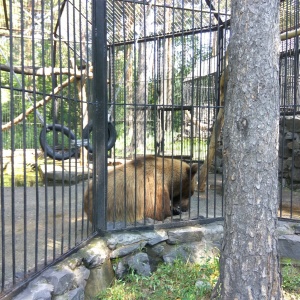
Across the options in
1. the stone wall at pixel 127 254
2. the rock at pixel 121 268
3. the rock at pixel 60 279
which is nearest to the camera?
the rock at pixel 60 279

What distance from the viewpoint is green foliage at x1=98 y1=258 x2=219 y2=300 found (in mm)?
4027

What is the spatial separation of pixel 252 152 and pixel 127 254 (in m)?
2.19

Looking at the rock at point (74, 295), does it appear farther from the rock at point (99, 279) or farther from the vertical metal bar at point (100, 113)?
the vertical metal bar at point (100, 113)

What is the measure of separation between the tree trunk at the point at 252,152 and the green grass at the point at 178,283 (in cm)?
78

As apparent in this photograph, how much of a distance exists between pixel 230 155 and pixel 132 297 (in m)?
1.91

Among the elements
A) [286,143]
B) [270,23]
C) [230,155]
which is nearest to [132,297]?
[230,155]

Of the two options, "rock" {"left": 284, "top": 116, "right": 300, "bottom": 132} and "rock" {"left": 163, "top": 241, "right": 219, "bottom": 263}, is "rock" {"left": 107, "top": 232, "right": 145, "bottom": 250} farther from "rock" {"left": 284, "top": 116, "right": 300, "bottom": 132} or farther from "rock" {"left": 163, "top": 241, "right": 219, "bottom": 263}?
"rock" {"left": 284, "top": 116, "right": 300, "bottom": 132}

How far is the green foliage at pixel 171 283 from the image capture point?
159 inches

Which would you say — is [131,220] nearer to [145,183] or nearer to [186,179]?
[145,183]

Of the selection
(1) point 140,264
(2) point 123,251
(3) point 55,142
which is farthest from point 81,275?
(3) point 55,142

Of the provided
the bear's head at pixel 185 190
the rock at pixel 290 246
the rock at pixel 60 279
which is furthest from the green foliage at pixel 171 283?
the bear's head at pixel 185 190

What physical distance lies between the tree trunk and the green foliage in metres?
0.78

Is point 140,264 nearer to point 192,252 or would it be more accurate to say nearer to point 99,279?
point 99,279

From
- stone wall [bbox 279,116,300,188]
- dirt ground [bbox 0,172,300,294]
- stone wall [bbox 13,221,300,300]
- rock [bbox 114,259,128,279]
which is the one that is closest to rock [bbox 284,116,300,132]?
stone wall [bbox 279,116,300,188]
